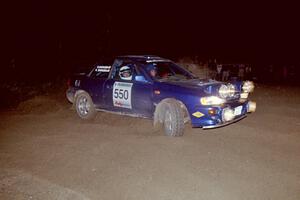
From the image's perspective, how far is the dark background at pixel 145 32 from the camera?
24484 mm

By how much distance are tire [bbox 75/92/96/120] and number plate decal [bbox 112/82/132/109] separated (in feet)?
3.23

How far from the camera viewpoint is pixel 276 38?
81.5 feet

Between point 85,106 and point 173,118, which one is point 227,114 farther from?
point 85,106

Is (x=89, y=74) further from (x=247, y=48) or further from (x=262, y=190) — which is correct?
(x=247, y=48)

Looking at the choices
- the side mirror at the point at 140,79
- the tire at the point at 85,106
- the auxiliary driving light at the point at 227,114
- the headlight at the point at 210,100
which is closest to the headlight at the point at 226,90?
the headlight at the point at 210,100

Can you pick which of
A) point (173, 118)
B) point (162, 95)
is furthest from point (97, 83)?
point (173, 118)

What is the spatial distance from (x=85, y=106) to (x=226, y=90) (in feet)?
12.2

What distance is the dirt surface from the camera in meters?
4.35

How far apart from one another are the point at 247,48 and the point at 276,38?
2034mm

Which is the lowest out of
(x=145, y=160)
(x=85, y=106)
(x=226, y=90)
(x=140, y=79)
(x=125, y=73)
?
(x=145, y=160)

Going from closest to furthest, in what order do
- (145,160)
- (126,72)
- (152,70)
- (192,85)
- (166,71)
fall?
1. (145,160)
2. (192,85)
3. (152,70)
4. (126,72)
5. (166,71)

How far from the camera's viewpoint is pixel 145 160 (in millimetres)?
5496

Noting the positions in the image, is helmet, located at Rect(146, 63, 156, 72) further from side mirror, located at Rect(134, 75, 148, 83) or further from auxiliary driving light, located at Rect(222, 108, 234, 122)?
auxiliary driving light, located at Rect(222, 108, 234, 122)

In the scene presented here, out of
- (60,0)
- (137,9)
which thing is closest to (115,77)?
(60,0)
